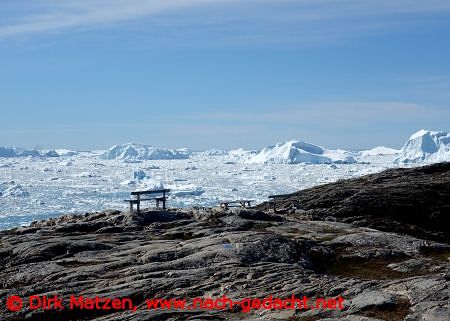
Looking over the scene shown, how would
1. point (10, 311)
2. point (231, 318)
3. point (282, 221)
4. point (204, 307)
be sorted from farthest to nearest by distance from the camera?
point (282, 221)
point (10, 311)
point (204, 307)
point (231, 318)

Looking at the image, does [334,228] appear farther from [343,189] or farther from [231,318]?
[231,318]

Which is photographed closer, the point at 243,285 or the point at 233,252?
the point at 243,285

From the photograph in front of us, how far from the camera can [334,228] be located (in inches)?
1762

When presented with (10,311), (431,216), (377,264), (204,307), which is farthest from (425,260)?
(10,311)

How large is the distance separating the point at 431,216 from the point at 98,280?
34506mm

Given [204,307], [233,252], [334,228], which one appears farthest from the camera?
[334,228]

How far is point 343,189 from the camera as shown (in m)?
59.3

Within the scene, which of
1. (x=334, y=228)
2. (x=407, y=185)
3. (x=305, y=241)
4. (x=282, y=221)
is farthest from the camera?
(x=407, y=185)

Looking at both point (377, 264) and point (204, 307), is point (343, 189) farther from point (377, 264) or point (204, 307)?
point (204, 307)

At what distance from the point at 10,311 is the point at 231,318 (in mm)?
11499

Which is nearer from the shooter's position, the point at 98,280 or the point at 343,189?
the point at 98,280

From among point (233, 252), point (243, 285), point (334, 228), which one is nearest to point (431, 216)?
point (334, 228)

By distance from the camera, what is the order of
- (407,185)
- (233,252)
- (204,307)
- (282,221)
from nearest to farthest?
(204,307) → (233,252) → (282,221) → (407,185)

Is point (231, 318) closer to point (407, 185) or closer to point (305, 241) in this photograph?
point (305, 241)
